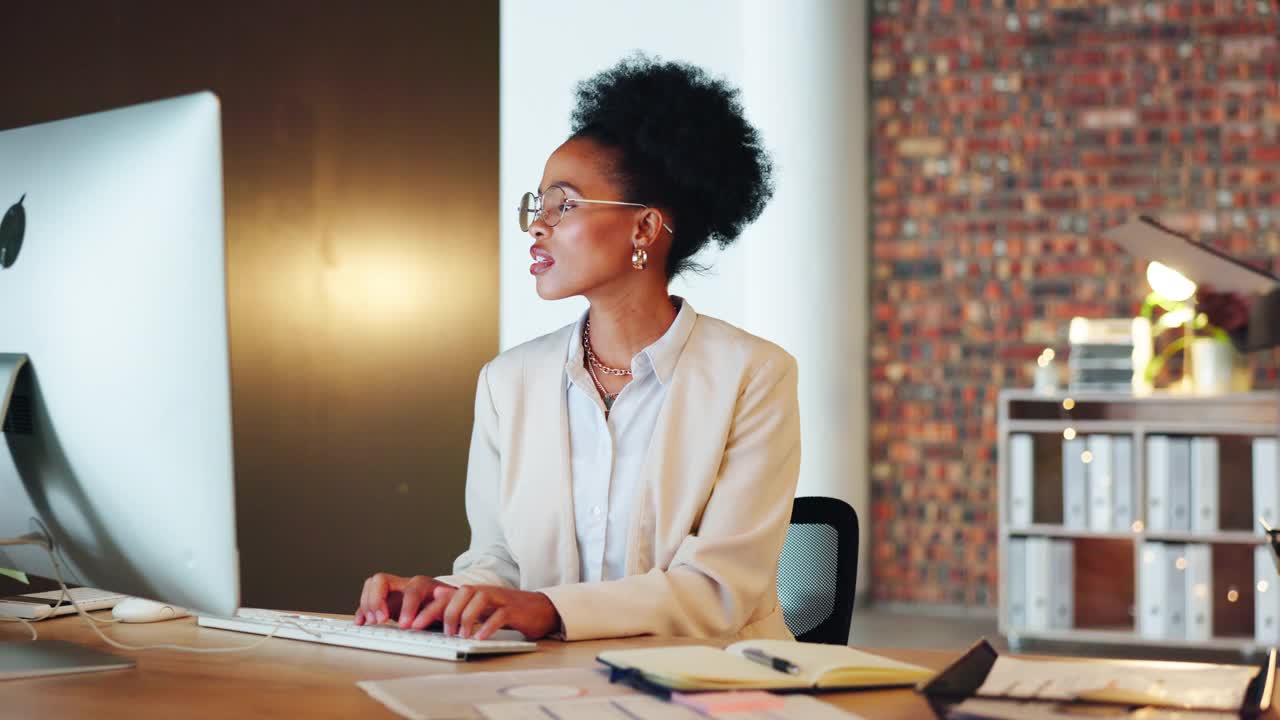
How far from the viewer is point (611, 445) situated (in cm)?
170

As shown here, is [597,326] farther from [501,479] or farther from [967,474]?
[967,474]

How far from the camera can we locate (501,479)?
5.65ft

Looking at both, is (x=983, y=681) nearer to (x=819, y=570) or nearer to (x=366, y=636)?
(x=366, y=636)

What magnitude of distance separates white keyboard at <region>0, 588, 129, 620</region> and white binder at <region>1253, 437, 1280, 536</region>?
404cm

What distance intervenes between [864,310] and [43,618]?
430cm

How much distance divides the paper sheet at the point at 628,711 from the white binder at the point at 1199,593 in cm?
390

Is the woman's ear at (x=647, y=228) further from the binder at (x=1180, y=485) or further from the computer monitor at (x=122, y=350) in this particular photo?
the binder at (x=1180, y=485)

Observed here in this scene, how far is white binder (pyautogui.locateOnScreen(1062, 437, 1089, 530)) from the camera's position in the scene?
4523mm

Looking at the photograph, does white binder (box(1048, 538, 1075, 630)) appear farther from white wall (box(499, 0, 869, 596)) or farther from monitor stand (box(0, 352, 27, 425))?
monitor stand (box(0, 352, 27, 425))

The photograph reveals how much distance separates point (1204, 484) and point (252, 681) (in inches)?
160

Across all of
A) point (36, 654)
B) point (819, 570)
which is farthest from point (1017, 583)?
point (36, 654)

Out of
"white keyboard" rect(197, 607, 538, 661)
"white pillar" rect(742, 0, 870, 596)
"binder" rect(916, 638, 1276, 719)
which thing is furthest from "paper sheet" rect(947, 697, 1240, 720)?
"white pillar" rect(742, 0, 870, 596)

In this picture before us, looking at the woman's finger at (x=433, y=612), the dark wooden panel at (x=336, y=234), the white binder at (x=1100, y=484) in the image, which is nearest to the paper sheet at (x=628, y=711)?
the woman's finger at (x=433, y=612)

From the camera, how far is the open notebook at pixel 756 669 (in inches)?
39.8
